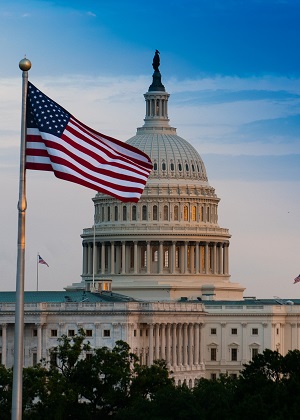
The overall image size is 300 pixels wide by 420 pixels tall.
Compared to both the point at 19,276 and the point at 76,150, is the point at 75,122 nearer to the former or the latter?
the point at 76,150

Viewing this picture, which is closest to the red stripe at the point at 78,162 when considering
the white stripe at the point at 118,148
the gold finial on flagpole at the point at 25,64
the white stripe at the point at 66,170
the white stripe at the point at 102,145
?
the white stripe at the point at 66,170

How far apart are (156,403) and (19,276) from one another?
2960 inches

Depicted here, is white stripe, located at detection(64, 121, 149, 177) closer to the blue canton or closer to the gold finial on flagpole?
the blue canton

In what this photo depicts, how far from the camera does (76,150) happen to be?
80.5 meters

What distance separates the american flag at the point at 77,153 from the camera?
260 feet

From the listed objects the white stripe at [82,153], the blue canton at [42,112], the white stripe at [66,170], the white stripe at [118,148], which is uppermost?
the blue canton at [42,112]

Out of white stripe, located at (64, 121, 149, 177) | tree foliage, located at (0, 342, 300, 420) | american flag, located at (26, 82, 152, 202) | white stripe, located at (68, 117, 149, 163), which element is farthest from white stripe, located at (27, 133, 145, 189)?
tree foliage, located at (0, 342, 300, 420)

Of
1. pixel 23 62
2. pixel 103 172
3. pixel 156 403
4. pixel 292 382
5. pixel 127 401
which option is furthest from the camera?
pixel 127 401

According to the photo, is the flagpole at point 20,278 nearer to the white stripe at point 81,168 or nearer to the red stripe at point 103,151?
the white stripe at point 81,168

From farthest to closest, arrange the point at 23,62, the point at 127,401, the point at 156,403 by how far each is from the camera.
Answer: the point at 127,401 < the point at 156,403 < the point at 23,62

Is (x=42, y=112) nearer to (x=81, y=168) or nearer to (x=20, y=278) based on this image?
(x=81, y=168)

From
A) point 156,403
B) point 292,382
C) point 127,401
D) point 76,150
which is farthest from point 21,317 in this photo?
point 127,401

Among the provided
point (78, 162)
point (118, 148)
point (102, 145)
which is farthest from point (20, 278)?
point (118, 148)

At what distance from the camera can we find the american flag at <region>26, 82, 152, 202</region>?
7938 cm
